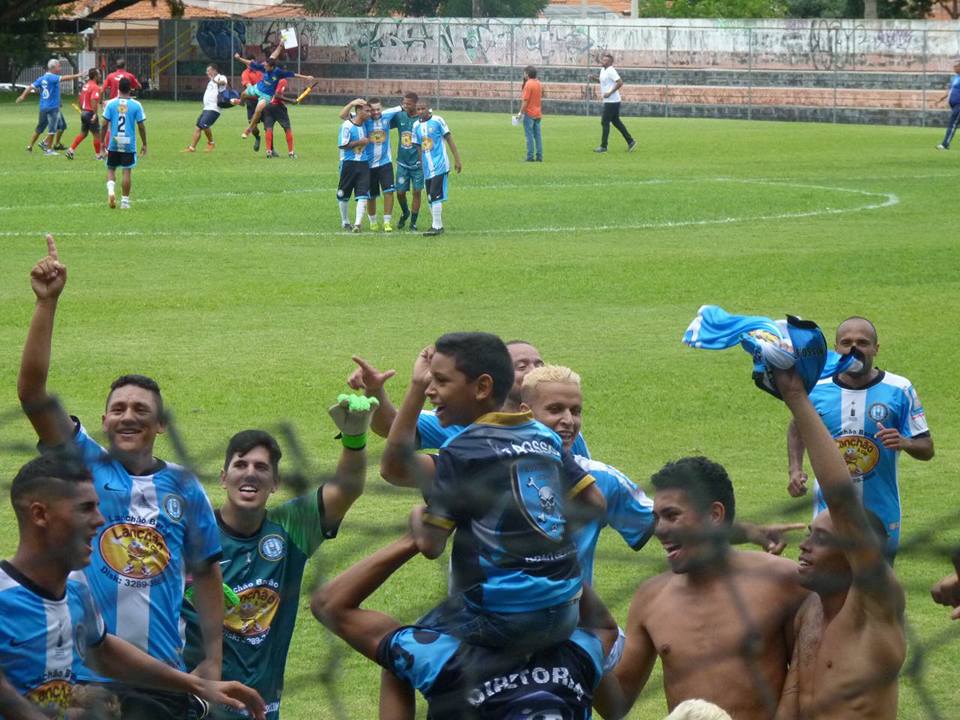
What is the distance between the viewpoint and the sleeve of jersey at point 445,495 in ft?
12.2

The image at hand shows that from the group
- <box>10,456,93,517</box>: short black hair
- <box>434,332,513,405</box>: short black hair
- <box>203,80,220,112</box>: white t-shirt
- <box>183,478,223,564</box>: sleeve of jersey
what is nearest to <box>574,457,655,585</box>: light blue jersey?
<box>434,332,513,405</box>: short black hair

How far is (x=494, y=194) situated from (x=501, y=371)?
2002 cm

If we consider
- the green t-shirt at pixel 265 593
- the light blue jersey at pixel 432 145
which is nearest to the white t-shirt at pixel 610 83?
the light blue jersey at pixel 432 145

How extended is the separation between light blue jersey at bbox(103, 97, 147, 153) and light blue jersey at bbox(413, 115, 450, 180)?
4250mm

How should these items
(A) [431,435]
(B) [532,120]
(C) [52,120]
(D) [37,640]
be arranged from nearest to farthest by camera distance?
Answer: (D) [37,640] < (A) [431,435] < (B) [532,120] < (C) [52,120]

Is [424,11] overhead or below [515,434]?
overhead

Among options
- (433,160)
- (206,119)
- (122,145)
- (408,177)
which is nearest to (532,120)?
(206,119)

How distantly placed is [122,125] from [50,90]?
34.1 feet

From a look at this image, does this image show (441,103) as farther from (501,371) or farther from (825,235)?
(501,371)

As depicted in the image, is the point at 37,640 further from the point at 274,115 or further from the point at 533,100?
the point at 274,115

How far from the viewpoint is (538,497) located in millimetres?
3709

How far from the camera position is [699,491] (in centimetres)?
434

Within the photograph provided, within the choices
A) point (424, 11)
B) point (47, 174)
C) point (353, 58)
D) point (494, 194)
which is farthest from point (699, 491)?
point (424, 11)

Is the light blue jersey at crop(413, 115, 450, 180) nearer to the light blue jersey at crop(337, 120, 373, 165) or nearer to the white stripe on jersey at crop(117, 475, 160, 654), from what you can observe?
the light blue jersey at crop(337, 120, 373, 165)
